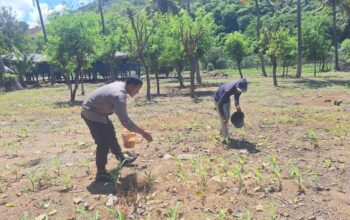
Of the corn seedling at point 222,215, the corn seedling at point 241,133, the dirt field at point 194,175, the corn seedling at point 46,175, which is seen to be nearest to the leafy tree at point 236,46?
the dirt field at point 194,175

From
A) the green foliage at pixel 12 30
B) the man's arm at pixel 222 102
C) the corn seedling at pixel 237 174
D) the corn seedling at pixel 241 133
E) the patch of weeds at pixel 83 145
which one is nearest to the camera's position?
the corn seedling at pixel 237 174

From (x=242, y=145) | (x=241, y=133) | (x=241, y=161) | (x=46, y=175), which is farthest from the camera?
(x=241, y=133)

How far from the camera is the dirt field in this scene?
5426 millimetres

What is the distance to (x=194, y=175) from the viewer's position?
6.50 meters

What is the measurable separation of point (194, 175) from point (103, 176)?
1.46m

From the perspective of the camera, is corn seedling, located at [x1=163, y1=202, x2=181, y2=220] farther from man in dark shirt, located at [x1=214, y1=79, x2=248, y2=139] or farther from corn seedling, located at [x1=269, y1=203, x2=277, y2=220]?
man in dark shirt, located at [x1=214, y1=79, x2=248, y2=139]

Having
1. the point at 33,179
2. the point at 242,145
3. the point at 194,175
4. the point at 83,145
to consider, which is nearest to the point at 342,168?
the point at 242,145

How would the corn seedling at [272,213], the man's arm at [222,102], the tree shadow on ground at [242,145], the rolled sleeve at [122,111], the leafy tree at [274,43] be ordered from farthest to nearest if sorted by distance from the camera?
the leafy tree at [274,43] → the man's arm at [222,102] → the tree shadow on ground at [242,145] → the rolled sleeve at [122,111] → the corn seedling at [272,213]

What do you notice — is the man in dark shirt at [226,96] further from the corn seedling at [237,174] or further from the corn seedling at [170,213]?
the corn seedling at [170,213]

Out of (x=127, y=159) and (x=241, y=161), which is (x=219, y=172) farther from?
(x=127, y=159)

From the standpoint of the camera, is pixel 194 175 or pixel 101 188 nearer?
pixel 101 188

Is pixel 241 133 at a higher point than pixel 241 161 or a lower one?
lower

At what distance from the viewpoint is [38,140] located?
10.5m

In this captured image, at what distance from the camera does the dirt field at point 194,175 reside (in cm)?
543
